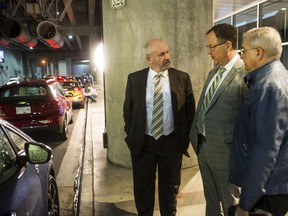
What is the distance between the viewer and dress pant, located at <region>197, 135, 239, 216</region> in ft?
8.96

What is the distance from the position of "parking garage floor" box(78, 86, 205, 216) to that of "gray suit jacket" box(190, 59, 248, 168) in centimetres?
147

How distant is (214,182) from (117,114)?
2782 mm

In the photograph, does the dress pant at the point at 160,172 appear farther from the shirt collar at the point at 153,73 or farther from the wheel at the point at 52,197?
the wheel at the point at 52,197

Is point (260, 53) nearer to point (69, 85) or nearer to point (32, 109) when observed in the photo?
point (32, 109)

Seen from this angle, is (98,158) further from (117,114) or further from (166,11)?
(166,11)

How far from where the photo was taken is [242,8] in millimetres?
12156

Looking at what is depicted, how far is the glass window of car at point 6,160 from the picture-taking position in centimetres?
228

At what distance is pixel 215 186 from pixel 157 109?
963 millimetres

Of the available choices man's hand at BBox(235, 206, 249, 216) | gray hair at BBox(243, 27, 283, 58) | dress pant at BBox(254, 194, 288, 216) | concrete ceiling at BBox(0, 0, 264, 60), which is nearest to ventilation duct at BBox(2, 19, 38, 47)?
concrete ceiling at BBox(0, 0, 264, 60)

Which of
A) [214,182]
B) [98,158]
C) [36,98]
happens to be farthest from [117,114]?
[36,98]

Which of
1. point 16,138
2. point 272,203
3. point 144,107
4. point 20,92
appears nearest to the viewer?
point 272,203


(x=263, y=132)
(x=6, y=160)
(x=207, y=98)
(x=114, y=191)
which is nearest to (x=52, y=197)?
(x=6, y=160)

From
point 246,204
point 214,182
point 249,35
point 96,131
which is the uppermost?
point 249,35

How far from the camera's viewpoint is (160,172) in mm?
3510
